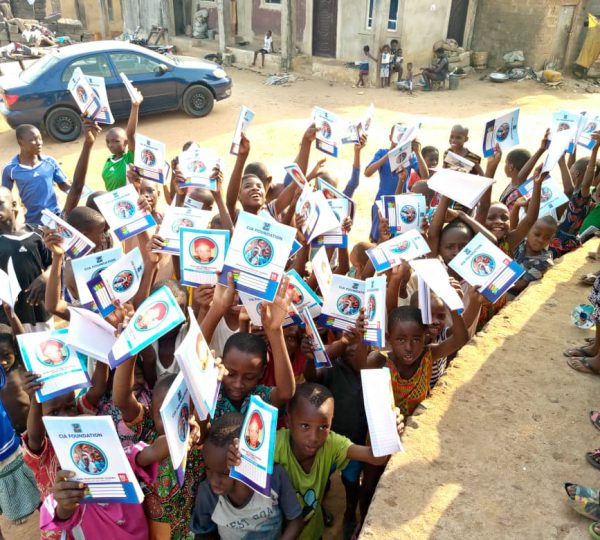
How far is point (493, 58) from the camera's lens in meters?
16.8

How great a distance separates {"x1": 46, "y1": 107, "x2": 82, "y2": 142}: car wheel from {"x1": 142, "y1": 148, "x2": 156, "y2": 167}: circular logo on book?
6.95m

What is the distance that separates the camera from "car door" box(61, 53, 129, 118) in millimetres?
10172

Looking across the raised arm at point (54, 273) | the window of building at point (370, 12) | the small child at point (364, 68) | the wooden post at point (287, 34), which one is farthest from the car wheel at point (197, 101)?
the raised arm at point (54, 273)

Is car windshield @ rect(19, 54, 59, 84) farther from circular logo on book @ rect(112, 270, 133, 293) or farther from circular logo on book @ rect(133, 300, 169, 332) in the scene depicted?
circular logo on book @ rect(133, 300, 169, 332)

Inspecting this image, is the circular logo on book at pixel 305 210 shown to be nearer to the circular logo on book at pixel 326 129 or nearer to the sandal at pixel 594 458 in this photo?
the circular logo on book at pixel 326 129

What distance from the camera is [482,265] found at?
119 inches

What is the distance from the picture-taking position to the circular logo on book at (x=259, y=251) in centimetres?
252

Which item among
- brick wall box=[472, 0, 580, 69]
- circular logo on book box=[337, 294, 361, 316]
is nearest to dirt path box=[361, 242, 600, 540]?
circular logo on book box=[337, 294, 361, 316]

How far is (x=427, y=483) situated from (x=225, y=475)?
1134 mm

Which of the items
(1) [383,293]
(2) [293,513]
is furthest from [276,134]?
(2) [293,513]

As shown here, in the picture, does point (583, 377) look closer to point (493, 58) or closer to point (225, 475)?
point (225, 475)

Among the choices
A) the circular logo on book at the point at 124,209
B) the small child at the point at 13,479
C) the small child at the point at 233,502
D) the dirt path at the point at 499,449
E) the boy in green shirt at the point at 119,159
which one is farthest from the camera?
the boy in green shirt at the point at 119,159

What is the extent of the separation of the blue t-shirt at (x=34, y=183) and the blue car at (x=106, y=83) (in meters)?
4.65

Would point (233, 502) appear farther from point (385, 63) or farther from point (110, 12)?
point (110, 12)
